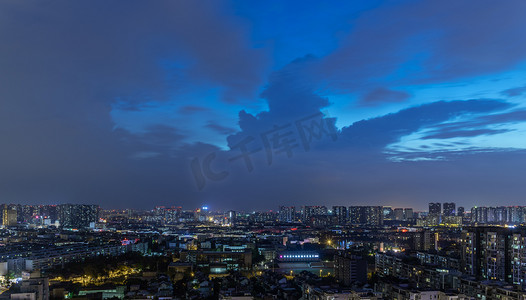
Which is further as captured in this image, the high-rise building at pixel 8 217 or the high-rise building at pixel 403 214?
the high-rise building at pixel 403 214

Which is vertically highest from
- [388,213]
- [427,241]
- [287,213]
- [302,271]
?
[427,241]

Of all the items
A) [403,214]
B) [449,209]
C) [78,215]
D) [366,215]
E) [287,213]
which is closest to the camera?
[78,215]

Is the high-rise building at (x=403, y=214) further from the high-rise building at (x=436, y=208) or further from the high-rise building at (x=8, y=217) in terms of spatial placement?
the high-rise building at (x=8, y=217)

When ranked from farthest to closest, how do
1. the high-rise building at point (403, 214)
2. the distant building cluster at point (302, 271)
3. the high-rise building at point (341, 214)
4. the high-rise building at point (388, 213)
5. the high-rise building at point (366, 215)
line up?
the high-rise building at point (388, 213) < the high-rise building at point (403, 214) < the high-rise building at point (341, 214) < the high-rise building at point (366, 215) < the distant building cluster at point (302, 271)

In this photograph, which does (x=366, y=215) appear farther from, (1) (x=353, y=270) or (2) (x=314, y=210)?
(1) (x=353, y=270)

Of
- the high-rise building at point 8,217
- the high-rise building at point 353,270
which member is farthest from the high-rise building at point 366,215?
the high-rise building at point 353,270

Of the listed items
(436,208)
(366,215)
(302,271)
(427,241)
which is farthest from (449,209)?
(302,271)

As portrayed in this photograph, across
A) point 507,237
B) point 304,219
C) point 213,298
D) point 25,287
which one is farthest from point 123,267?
point 304,219
